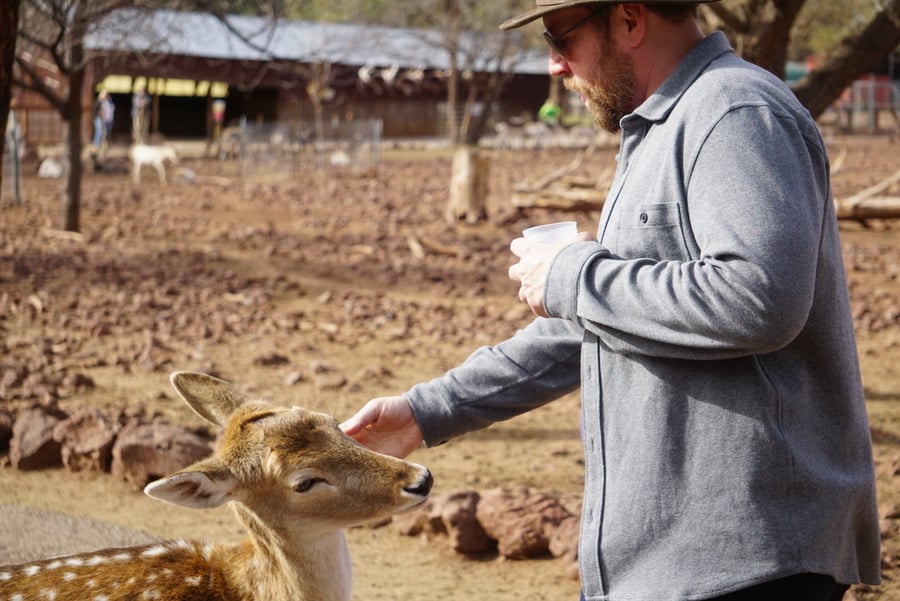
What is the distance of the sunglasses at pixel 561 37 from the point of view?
2413 mm

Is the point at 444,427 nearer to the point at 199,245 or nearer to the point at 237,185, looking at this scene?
the point at 199,245

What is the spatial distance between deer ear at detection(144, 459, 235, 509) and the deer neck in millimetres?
255

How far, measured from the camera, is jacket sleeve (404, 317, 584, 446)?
2.86 m

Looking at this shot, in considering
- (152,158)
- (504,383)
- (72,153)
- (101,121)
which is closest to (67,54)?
(72,153)

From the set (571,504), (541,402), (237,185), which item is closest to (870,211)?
(571,504)

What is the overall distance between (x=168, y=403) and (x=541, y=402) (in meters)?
5.01

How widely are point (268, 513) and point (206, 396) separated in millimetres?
427

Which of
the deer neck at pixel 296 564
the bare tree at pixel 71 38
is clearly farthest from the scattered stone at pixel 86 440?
the bare tree at pixel 71 38

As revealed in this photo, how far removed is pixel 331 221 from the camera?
16.8m

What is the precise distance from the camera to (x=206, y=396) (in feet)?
10.9

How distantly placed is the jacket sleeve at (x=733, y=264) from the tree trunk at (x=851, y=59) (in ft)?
17.2

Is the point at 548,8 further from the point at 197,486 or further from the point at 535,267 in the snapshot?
the point at 197,486

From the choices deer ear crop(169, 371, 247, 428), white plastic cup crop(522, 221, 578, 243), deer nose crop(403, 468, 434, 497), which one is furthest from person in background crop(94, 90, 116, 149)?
white plastic cup crop(522, 221, 578, 243)

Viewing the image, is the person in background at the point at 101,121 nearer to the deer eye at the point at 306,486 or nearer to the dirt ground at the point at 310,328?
the dirt ground at the point at 310,328
